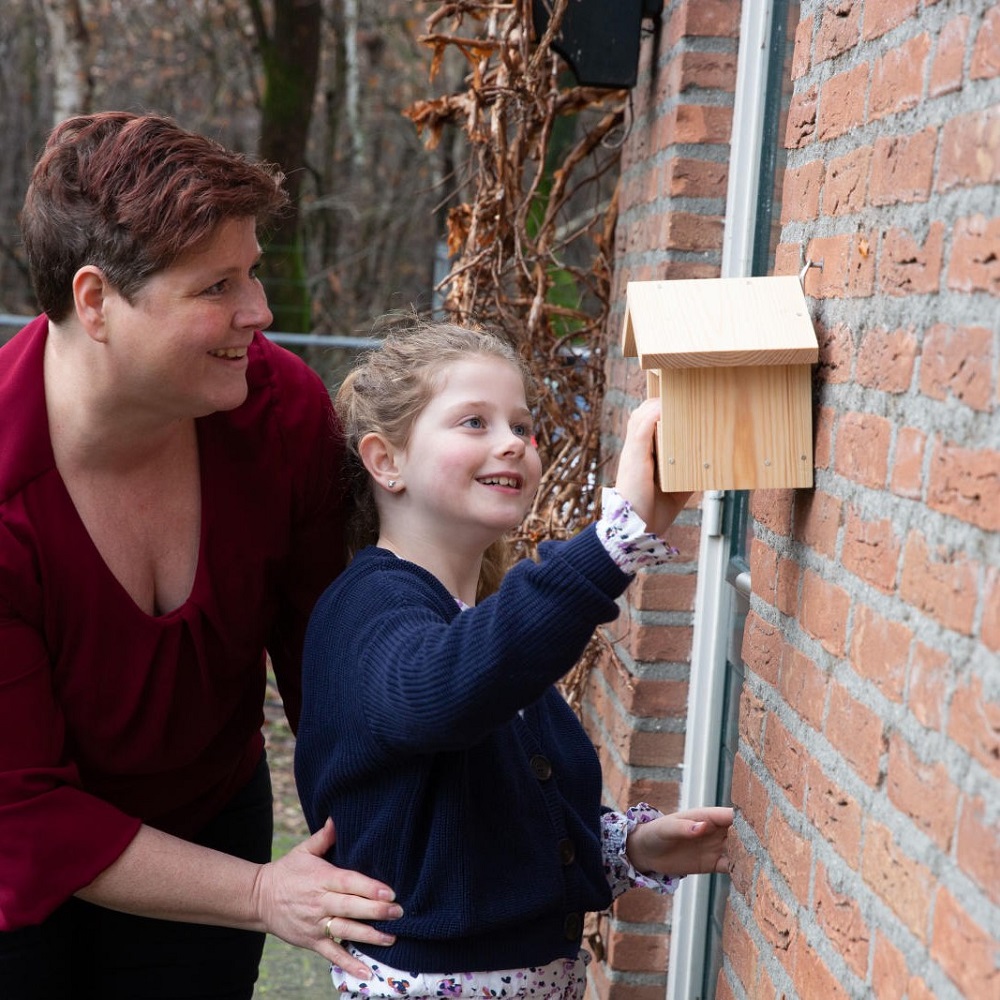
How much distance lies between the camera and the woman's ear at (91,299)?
1832 millimetres

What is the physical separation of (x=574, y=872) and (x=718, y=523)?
1099 mm

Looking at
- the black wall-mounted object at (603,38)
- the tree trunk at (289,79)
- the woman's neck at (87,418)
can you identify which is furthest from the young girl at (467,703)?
the tree trunk at (289,79)

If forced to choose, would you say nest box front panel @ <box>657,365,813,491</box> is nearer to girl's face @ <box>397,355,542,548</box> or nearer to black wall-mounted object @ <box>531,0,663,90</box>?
girl's face @ <box>397,355,542,548</box>

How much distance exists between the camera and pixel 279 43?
8.04 metres

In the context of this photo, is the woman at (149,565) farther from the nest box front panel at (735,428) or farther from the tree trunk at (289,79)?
the tree trunk at (289,79)

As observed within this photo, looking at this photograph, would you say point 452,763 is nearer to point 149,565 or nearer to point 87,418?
point 149,565

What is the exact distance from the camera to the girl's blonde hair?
1.96m

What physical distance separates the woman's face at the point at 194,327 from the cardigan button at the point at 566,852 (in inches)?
31.0

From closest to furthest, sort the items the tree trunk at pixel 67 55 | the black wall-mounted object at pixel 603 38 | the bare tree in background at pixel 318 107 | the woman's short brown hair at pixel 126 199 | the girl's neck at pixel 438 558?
the woman's short brown hair at pixel 126 199
the girl's neck at pixel 438 558
the black wall-mounted object at pixel 603 38
the tree trunk at pixel 67 55
the bare tree in background at pixel 318 107

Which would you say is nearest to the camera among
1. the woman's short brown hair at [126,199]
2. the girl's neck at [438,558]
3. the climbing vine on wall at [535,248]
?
the woman's short brown hair at [126,199]

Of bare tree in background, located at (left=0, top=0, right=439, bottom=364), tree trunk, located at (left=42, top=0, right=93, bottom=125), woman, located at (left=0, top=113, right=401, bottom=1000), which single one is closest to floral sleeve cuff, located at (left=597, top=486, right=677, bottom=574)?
woman, located at (left=0, top=113, right=401, bottom=1000)

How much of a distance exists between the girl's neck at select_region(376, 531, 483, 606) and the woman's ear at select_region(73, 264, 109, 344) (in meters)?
0.51

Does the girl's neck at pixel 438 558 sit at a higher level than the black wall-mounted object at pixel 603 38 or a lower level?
lower

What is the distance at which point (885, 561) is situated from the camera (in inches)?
55.3
